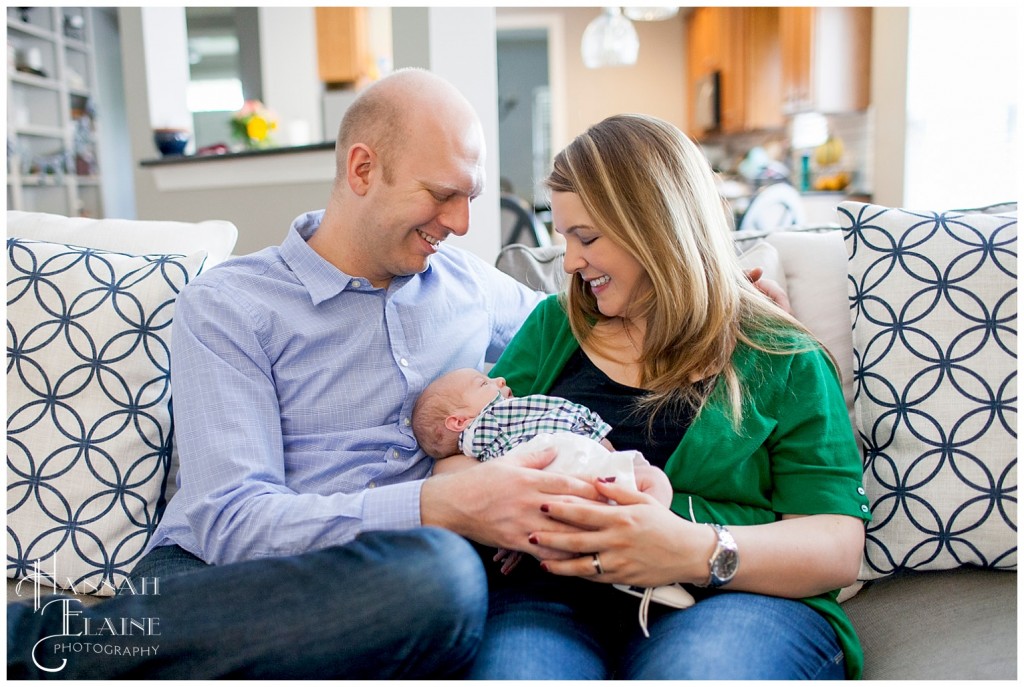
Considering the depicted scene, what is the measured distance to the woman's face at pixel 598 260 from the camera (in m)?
1.31

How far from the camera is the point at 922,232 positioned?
1.44m

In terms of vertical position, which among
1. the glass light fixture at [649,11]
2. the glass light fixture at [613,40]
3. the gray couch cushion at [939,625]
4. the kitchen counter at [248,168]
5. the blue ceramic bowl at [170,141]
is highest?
the glass light fixture at [649,11]

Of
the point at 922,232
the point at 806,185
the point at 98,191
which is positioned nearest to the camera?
the point at 922,232

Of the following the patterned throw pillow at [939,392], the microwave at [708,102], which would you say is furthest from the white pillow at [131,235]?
the microwave at [708,102]

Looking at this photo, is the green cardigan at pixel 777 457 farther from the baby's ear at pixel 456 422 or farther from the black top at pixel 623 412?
the baby's ear at pixel 456 422

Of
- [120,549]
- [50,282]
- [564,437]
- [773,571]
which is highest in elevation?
[50,282]

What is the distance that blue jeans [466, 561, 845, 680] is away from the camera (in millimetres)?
1019

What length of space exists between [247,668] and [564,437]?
52 cm

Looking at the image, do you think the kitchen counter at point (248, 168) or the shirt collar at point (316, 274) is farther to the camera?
the kitchen counter at point (248, 168)

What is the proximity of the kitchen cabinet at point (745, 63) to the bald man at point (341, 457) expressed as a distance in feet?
16.7

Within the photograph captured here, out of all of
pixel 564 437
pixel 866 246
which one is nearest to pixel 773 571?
pixel 564 437

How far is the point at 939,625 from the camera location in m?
1.21

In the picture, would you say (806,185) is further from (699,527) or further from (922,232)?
(699,527)

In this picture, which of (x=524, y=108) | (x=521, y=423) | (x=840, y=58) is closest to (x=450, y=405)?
(x=521, y=423)
